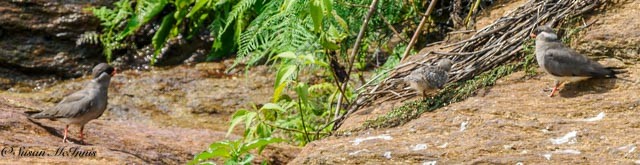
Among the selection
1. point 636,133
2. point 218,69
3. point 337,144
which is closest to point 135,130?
point 337,144

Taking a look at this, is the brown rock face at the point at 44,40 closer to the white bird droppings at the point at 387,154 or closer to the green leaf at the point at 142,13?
the green leaf at the point at 142,13

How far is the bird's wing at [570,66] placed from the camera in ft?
18.2

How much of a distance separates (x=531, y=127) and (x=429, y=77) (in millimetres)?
706

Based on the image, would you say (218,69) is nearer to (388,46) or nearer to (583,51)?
(388,46)

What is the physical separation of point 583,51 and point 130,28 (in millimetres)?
4597

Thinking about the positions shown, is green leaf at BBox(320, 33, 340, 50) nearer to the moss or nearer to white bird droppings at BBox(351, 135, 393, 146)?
the moss

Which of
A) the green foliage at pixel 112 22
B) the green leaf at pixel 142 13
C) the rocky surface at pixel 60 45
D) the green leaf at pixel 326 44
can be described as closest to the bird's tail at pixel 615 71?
the green leaf at pixel 326 44

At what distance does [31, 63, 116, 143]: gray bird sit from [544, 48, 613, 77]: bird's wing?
8.35ft

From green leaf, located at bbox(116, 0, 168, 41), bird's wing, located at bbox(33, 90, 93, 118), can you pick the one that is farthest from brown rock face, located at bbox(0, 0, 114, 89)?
bird's wing, located at bbox(33, 90, 93, 118)

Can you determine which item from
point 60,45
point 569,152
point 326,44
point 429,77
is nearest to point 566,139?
point 569,152

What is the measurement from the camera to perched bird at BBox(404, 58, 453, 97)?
231 inches

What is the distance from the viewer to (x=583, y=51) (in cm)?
597

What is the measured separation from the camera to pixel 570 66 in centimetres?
555

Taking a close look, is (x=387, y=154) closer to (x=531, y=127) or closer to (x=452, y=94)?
(x=531, y=127)
